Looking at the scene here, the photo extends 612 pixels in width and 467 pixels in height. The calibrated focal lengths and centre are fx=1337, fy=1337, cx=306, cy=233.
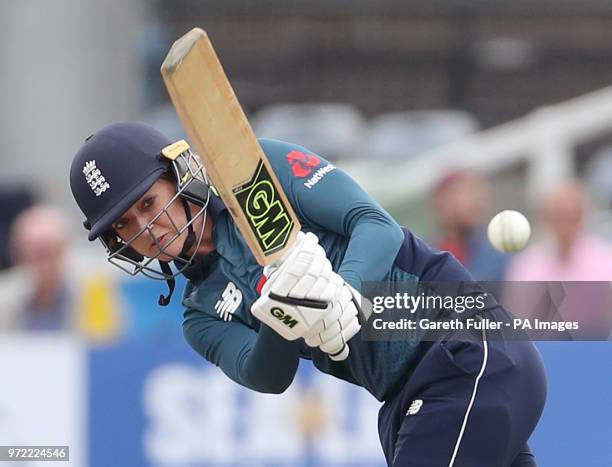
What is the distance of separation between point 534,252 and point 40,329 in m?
1.89

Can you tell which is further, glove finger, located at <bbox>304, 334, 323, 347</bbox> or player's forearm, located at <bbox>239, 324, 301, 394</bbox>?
player's forearm, located at <bbox>239, 324, 301, 394</bbox>

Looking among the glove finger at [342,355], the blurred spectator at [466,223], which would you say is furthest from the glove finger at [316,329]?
the blurred spectator at [466,223]

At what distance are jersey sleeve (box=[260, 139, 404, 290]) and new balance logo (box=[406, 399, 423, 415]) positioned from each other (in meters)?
0.29

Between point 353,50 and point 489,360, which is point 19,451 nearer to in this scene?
point 489,360

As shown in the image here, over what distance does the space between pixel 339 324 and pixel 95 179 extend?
0.64 metres

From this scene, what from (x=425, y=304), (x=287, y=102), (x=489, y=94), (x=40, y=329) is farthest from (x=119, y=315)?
(x=489, y=94)

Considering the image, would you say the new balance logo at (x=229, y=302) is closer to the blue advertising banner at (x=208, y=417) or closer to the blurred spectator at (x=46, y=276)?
the blue advertising banner at (x=208, y=417)

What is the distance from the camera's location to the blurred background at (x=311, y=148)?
180 inches

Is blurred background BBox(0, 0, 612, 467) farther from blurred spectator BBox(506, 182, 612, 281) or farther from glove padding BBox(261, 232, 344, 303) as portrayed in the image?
glove padding BBox(261, 232, 344, 303)

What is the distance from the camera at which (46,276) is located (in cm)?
521

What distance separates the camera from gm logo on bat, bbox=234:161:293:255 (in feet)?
8.04

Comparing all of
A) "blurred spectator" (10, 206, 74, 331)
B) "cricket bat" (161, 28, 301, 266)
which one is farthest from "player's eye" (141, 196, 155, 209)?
"blurred spectator" (10, 206, 74, 331)

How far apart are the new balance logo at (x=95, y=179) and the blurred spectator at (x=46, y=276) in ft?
7.56

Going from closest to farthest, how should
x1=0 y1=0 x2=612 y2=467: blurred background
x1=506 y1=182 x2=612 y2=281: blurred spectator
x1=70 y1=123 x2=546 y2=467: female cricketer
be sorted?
x1=70 y1=123 x2=546 y2=467: female cricketer
x1=506 y1=182 x2=612 y2=281: blurred spectator
x1=0 y1=0 x2=612 y2=467: blurred background
